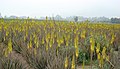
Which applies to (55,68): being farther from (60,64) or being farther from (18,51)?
(18,51)

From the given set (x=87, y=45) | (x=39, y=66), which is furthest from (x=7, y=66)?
(x=87, y=45)

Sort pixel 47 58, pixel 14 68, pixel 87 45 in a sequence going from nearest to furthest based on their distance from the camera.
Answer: pixel 14 68
pixel 47 58
pixel 87 45

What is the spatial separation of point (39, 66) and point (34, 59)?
24cm

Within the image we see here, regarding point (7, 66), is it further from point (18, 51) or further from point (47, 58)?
point (18, 51)

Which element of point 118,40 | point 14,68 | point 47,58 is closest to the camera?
point 14,68

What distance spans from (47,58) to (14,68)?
0.83 m

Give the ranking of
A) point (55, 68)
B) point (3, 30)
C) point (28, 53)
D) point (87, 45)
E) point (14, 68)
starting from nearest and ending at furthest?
point (55, 68)
point (14, 68)
point (28, 53)
point (87, 45)
point (3, 30)

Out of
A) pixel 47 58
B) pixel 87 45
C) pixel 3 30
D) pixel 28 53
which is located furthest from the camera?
pixel 3 30

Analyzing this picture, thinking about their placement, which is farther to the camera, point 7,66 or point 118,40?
point 118,40

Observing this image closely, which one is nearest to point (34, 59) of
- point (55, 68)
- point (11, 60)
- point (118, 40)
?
point (11, 60)

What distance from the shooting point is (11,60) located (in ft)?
16.8

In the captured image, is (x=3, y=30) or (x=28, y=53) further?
(x=3, y=30)

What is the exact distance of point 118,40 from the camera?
349 inches

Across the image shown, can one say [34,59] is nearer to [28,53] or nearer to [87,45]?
[28,53]
